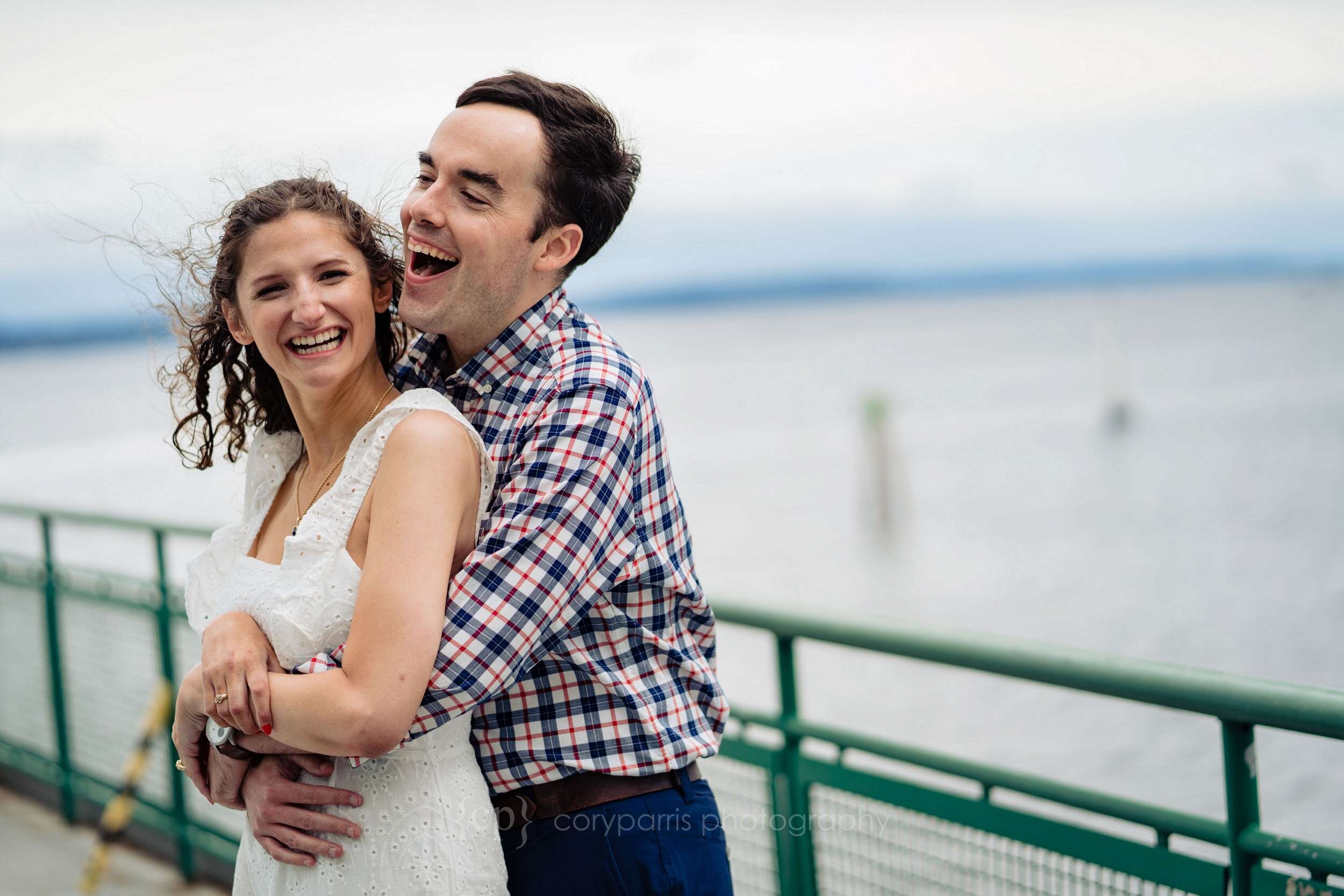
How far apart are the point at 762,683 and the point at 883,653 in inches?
A: 316

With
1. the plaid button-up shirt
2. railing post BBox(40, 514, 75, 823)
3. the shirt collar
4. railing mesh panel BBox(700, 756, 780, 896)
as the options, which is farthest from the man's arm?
railing post BBox(40, 514, 75, 823)

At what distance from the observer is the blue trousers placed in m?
1.68

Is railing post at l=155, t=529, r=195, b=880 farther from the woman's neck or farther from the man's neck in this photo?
the man's neck

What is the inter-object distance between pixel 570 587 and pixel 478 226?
0.50m

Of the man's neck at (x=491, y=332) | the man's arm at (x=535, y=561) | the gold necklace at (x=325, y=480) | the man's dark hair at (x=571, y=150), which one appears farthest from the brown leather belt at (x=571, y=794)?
the man's dark hair at (x=571, y=150)

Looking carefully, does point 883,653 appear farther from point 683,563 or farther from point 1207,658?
point 1207,658

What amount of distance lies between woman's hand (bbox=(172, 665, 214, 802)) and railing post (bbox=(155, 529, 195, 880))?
232 centimetres

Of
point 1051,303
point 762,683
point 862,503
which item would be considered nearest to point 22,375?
point 862,503

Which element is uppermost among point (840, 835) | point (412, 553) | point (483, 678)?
point (412, 553)

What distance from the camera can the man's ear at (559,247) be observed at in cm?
173

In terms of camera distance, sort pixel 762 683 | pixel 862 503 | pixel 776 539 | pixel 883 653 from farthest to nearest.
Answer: pixel 862 503 < pixel 776 539 < pixel 762 683 < pixel 883 653

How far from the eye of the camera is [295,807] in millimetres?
1646

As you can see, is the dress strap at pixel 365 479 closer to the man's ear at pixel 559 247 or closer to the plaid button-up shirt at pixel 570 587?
the plaid button-up shirt at pixel 570 587

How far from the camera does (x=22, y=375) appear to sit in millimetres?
41094
